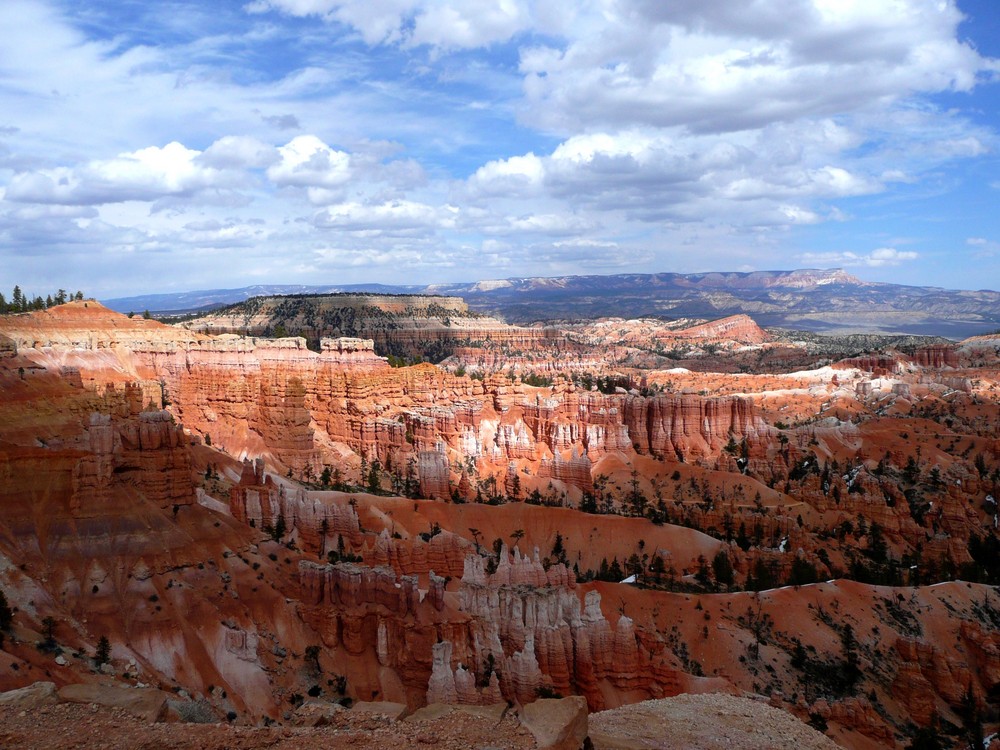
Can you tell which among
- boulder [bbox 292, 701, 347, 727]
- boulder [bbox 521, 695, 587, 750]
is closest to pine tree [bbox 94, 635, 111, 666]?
boulder [bbox 292, 701, 347, 727]

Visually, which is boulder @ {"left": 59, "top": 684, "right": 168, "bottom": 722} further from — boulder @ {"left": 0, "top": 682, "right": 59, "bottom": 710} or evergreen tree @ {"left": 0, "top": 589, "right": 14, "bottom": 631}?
evergreen tree @ {"left": 0, "top": 589, "right": 14, "bottom": 631}

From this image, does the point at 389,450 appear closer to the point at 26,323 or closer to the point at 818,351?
the point at 26,323

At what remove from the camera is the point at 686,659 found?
30875mm

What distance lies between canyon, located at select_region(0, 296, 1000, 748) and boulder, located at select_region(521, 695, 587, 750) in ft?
7.34

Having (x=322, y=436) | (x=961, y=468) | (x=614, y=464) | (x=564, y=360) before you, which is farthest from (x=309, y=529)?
(x=564, y=360)

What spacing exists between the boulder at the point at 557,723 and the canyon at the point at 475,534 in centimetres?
224

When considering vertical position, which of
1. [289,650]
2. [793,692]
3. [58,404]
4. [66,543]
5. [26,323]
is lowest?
[793,692]

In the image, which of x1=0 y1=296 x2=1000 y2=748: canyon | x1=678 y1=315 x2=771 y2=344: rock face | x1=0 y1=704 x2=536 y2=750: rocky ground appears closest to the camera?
x1=0 y1=704 x2=536 y2=750: rocky ground

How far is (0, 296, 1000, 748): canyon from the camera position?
24984mm

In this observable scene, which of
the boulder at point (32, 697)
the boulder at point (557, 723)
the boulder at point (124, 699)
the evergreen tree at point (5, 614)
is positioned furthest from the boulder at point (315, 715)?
the evergreen tree at point (5, 614)

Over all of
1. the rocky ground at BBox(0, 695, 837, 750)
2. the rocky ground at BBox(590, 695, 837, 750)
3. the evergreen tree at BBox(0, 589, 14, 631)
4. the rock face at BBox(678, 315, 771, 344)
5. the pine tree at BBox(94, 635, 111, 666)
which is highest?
the rock face at BBox(678, 315, 771, 344)

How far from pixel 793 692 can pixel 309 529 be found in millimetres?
21180

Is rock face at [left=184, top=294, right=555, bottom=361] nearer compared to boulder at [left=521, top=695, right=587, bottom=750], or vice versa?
boulder at [left=521, top=695, right=587, bottom=750]

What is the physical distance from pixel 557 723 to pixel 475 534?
98.3 ft
